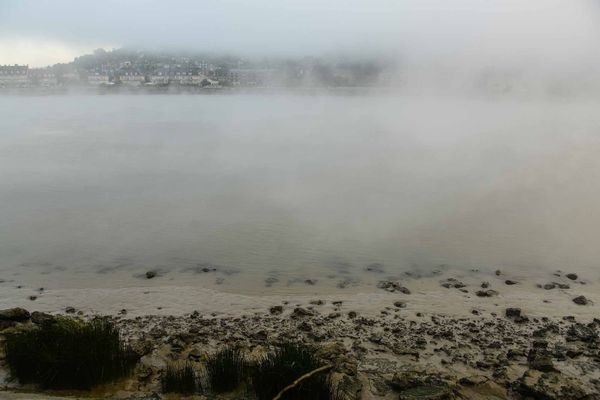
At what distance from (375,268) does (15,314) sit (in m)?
4.80

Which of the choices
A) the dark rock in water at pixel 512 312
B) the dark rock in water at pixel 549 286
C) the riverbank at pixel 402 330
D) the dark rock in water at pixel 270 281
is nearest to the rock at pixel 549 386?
the riverbank at pixel 402 330

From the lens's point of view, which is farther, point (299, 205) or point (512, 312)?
point (299, 205)

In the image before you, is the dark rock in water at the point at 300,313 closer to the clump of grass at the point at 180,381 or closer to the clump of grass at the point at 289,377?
the clump of grass at the point at 289,377

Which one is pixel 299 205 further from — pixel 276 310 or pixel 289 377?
pixel 289 377

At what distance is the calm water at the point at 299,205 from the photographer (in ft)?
27.6

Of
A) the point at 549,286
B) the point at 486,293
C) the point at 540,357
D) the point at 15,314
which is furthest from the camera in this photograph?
the point at 549,286

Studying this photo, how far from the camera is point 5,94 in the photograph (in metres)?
88.8

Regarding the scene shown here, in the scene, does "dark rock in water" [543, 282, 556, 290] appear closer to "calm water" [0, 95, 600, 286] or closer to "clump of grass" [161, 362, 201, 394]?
"calm water" [0, 95, 600, 286]

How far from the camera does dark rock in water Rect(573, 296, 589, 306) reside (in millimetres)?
6559

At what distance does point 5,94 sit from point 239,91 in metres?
39.9

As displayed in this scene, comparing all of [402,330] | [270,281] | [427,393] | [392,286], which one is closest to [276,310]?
[270,281]

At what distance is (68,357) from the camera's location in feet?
15.0

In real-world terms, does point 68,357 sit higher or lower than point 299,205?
higher

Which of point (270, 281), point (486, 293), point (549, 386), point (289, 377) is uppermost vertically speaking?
point (289, 377)
